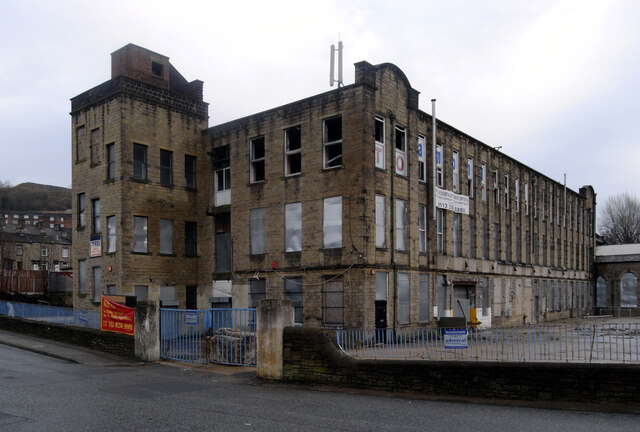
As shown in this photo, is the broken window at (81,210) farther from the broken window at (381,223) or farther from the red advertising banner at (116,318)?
the broken window at (381,223)

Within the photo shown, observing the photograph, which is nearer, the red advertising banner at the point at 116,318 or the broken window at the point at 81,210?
the red advertising banner at the point at 116,318

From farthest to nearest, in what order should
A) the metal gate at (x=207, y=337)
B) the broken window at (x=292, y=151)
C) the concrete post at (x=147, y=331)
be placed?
the broken window at (x=292, y=151)
the concrete post at (x=147, y=331)
the metal gate at (x=207, y=337)

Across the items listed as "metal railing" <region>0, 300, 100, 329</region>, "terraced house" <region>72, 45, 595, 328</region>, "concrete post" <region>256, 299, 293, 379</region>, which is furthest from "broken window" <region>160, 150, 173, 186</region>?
"concrete post" <region>256, 299, 293, 379</region>

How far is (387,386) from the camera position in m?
12.7

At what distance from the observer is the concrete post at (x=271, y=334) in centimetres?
1455

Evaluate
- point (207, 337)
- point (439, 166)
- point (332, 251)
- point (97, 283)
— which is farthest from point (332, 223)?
point (97, 283)

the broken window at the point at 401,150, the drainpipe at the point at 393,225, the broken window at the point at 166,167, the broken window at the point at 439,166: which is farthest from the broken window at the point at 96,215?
the broken window at the point at 439,166

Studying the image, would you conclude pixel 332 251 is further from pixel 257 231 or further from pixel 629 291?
pixel 629 291

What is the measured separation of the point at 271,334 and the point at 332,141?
39.7 ft

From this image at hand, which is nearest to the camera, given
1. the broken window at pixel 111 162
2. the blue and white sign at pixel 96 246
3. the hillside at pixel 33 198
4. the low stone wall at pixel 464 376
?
the low stone wall at pixel 464 376

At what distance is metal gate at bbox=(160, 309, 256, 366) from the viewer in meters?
17.2

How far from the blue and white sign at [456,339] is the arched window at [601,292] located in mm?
47272

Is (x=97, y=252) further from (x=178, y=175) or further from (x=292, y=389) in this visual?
(x=292, y=389)

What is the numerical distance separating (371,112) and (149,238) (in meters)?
12.9
